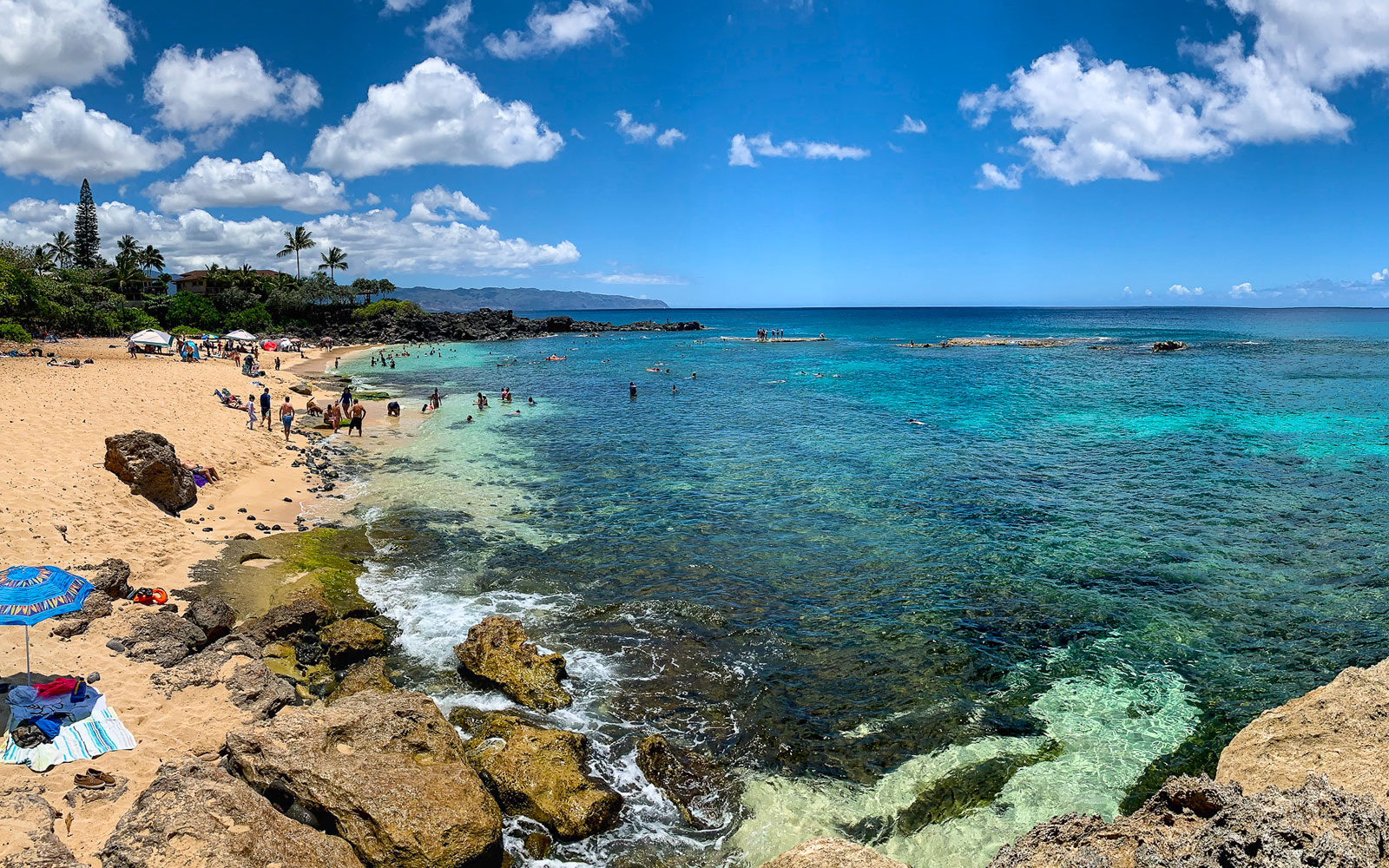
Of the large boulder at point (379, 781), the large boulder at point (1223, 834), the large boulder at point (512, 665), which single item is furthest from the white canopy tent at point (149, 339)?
the large boulder at point (1223, 834)

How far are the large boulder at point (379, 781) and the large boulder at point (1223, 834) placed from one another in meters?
5.69

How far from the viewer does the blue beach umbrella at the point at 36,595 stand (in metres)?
8.54

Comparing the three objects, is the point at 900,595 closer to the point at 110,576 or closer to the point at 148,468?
the point at 110,576

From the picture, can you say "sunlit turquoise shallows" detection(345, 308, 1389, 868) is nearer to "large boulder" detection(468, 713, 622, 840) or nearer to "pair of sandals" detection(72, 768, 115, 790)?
"large boulder" detection(468, 713, 622, 840)

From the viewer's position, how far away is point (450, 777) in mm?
8320

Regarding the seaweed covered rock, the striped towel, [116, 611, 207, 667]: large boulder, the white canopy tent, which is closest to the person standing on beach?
[116, 611, 207, 667]: large boulder

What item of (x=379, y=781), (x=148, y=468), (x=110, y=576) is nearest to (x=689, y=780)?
(x=379, y=781)

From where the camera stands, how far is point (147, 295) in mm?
87750

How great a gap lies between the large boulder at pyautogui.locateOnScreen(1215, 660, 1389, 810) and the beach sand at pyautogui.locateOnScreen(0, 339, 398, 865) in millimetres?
12728

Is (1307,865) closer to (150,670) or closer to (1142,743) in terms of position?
(1142,743)

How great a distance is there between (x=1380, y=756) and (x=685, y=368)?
222 feet

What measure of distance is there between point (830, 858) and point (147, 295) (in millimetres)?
111438

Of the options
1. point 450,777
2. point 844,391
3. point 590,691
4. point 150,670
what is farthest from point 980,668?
point 844,391

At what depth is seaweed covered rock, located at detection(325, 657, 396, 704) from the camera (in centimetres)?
1118
